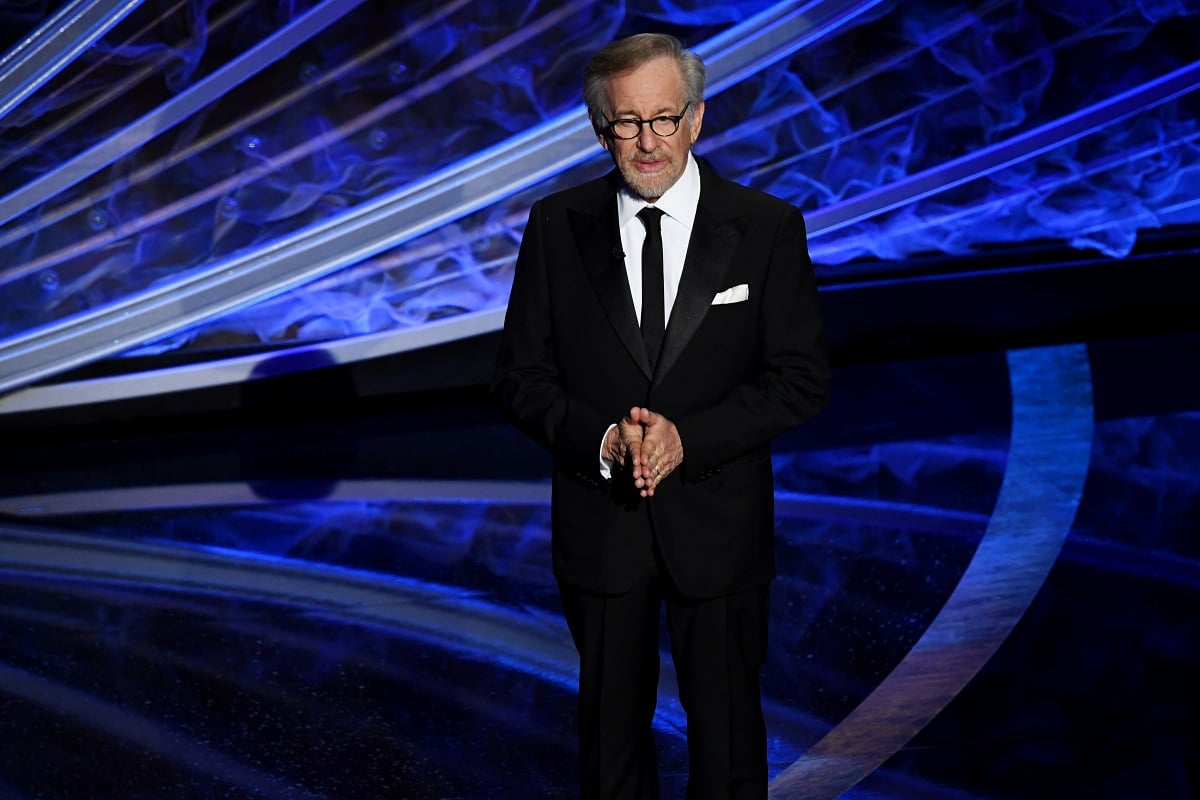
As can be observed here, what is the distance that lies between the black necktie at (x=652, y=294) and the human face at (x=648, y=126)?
1.1 inches

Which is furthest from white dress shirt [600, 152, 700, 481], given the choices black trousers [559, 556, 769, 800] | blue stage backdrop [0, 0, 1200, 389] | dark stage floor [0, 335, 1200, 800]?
blue stage backdrop [0, 0, 1200, 389]

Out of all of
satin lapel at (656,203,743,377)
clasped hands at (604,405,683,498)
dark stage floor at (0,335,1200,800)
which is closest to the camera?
clasped hands at (604,405,683,498)

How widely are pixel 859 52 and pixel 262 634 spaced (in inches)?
146

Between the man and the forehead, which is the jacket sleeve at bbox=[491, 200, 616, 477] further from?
the forehead

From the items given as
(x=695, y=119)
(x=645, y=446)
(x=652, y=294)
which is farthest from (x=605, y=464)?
(x=695, y=119)

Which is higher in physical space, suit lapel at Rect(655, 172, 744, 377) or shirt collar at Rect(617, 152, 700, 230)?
shirt collar at Rect(617, 152, 700, 230)

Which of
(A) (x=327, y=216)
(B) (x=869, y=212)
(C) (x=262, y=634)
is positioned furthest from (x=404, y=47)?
(C) (x=262, y=634)

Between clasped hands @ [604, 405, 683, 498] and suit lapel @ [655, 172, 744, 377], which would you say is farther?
suit lapel @ [655, 172, 744, 377]

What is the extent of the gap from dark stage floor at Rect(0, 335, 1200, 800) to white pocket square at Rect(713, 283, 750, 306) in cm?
111

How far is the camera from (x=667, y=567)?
1957 mm

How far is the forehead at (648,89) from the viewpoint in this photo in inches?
72.3

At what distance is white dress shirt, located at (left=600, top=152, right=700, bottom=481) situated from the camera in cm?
196

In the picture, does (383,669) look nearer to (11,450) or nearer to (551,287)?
(551,287)

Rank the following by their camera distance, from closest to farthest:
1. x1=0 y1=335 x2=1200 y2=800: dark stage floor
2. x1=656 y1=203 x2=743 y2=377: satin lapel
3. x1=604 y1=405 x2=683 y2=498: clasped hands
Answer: x1=604 y1=405 x2=683 y2=498: clasped hands → x1=656 y1=203 x2=743 y2=377: satin lapel → x1=0 y1=335 x2=1200 y2=800: dark stage floor
